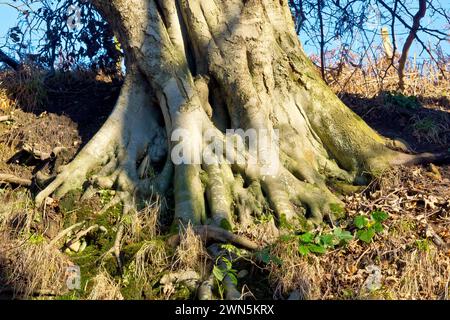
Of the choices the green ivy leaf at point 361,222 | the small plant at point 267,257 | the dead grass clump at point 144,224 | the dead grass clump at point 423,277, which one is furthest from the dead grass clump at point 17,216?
the dead grass clump at point 423,277

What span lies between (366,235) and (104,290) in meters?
2.09

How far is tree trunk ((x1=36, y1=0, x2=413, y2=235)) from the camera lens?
5.89 m

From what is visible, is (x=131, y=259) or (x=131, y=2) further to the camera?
(x=131, y=2)

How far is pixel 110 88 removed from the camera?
338 inches

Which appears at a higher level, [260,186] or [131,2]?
[131,2]

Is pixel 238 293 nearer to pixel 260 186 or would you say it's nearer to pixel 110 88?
pixel 260 186

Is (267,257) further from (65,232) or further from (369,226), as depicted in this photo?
(65,232)

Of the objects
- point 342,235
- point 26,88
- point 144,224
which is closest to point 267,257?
point 342,235

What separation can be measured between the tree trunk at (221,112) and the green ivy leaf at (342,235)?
2.17ft

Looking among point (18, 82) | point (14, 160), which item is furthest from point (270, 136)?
point (18, 82)

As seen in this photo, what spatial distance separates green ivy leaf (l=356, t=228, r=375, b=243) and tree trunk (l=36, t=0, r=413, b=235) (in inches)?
27.4

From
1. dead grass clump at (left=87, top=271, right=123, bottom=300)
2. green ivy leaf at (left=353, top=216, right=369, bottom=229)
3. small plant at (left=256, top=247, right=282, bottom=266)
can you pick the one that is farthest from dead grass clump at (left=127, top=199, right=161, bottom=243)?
green ivy leaf at (left=353, top=216, right=369, bottom=229)

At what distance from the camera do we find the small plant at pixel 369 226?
4.97 metres

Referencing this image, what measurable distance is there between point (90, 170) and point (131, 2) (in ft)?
5.93
